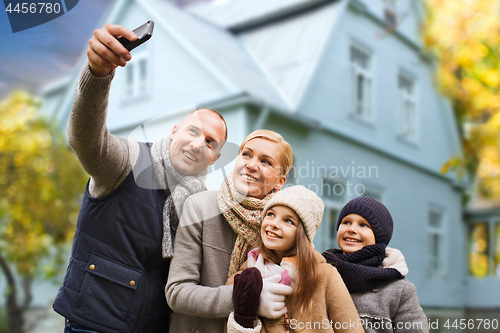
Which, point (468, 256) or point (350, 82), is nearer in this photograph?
point (350, 82)

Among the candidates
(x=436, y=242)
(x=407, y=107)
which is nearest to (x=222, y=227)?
(x=407, y=107)

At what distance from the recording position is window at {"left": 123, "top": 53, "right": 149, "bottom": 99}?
21.2 feet

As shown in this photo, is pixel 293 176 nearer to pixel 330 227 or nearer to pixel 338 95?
pixel 330 227

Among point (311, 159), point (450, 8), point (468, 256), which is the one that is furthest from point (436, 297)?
point (450, 8)

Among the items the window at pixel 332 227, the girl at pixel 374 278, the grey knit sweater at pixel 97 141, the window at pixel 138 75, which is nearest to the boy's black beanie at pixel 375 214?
the girl at pixel 374 278

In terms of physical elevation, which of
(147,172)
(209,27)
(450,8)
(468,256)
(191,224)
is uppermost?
(450,8)

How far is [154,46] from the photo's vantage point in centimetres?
698

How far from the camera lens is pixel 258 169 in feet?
4.84

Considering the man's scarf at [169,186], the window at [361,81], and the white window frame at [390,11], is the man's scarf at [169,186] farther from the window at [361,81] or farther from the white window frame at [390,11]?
the white window frame at [390,11]

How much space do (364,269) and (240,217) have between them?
468mm

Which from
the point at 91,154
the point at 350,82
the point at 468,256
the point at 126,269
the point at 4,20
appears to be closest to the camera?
the point at 91,154

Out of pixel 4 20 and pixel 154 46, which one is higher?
pixel 154 46

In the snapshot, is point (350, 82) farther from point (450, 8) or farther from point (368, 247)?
point (368, 247)

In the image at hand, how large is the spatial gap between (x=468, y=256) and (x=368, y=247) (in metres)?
11.0
